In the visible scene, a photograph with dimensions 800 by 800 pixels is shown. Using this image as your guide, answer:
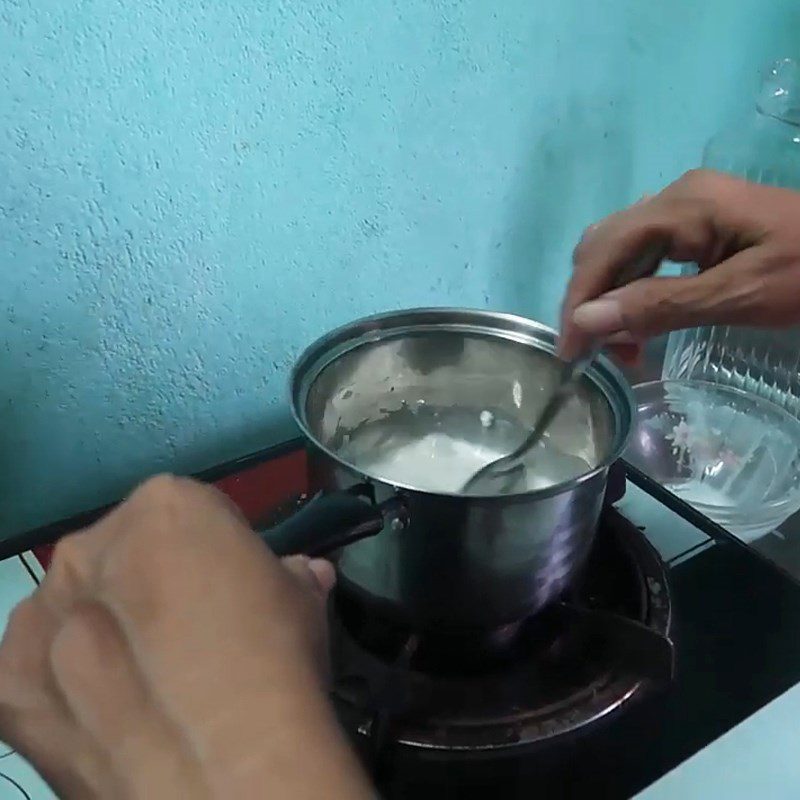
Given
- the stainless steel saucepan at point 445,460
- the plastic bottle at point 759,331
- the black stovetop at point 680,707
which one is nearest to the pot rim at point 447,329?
the stainless steel saucepan at point 445,460

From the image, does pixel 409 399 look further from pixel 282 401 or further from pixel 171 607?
pixel 171 607

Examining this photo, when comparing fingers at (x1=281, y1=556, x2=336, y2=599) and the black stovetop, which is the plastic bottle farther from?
fingers at (x1=281, y1=556, x2=336, y2=599)

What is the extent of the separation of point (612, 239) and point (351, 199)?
7.4 inches

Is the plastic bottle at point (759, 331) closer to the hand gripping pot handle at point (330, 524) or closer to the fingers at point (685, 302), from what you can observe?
the fingers at point (685, 302)

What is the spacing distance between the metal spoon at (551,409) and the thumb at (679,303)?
1.0 inches

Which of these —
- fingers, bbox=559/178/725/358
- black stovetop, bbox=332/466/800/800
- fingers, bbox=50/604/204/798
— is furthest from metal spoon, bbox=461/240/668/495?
fingers, bbox=50/604/204/798

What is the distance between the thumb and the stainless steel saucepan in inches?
2.0

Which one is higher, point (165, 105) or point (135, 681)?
point (165, 105)

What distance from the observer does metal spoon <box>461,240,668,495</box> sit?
1.98ft

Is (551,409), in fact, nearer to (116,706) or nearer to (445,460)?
(445,460)

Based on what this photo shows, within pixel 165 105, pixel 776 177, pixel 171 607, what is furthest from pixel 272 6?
pixel 776 177

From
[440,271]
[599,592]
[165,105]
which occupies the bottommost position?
[599,592]

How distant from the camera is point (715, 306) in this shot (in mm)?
550

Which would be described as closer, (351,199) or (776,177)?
(351,199)
